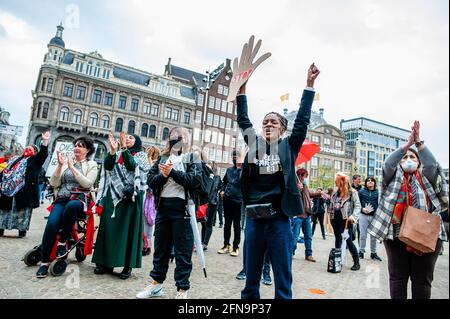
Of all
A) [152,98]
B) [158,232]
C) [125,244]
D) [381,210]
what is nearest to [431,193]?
[381,210]

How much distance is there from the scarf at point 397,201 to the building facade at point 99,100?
3637cm

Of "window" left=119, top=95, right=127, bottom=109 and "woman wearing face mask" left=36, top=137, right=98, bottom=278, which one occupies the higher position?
"window" left=119, top=95, right=127, bottom=109

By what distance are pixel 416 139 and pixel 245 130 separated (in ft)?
5.28

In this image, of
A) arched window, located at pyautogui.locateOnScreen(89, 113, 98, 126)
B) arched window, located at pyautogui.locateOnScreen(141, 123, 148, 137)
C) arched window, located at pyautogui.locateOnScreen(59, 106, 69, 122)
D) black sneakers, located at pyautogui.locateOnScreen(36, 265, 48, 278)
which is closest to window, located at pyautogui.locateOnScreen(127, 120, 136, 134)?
arched window, located at pyautogui.locateOnScreen(141, 123, 148, 137)

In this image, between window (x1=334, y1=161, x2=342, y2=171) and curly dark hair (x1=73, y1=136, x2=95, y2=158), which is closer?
curly dark hair (x1=73, y1=136, x2=95, y2=158)

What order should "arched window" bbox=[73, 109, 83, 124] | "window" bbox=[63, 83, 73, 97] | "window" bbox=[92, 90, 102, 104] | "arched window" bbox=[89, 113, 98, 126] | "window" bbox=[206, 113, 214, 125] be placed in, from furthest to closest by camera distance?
"window" bbox=[206, 113, 214, 125]
"window" bbox=[92, 90, 102, 104]
"arched window" bbox=[89, 113, 98, 126]
"arched window" bbox=[73, 109, 83, 124]
"window" bbox=[63, 83, 73, 97]

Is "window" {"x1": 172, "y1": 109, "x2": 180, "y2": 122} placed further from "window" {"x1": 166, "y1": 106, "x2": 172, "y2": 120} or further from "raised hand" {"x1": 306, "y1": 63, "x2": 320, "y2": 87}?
"raised hand" {"x1": 306, "y1": 63, "x2": 320, "y2": 87}

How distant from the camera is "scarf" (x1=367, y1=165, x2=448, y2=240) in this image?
2746 mm

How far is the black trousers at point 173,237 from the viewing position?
10.5 ft

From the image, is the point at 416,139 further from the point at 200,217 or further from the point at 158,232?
the point at 200,217

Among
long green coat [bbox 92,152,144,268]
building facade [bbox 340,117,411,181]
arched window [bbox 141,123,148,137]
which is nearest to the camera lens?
long green coat [bbox 92,152,144,268]

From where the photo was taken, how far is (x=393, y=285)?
278cm

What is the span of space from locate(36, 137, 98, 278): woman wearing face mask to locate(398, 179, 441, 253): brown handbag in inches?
151

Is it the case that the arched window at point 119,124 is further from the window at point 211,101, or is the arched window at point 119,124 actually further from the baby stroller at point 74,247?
the baby stroller at point 74,247
